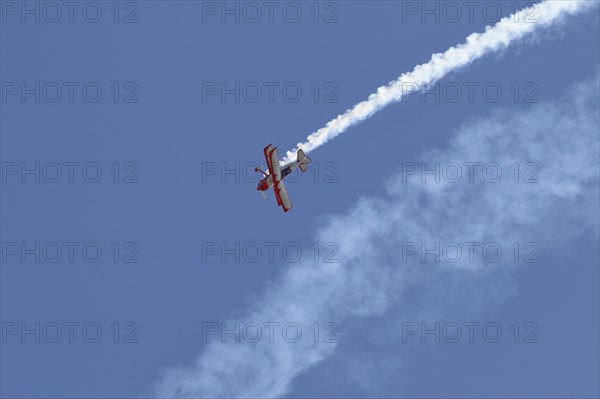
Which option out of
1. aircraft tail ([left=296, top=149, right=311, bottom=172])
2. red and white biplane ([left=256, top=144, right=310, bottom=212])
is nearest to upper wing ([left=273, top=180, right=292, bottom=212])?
red and white biplane ([left=256, top=144, right=310, bottom=212])

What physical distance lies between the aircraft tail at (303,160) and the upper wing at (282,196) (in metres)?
1.77

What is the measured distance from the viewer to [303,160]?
79.2m

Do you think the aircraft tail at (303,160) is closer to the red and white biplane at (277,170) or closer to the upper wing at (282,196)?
the red and white biplane at (277,170)

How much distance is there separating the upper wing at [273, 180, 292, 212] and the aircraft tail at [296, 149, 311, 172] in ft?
5.80

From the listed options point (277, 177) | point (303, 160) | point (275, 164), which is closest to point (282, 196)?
point (277, 177)

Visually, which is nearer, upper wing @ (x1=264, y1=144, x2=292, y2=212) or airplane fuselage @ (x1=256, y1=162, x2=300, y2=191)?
upper wing @ (x1=264, y1=144, x2=292, y2=212)

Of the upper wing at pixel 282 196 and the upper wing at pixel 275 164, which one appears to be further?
the upper wing at pixel 282 196

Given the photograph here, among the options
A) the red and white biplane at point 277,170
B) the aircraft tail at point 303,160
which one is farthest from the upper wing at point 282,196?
the aircraft tail at point 303,160

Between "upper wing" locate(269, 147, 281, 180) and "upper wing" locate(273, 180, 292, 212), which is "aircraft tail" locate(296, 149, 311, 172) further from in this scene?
"upper wing" locate(273, 180, 292, 212)

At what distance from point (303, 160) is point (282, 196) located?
2.94 meters

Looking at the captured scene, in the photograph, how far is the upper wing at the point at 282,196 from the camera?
262 ft

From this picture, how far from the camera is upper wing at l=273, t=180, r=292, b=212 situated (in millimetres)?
79750

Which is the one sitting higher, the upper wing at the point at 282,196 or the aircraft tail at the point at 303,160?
the aircraft tail at the point at 303,160

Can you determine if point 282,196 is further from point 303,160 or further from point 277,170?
point 303,160
